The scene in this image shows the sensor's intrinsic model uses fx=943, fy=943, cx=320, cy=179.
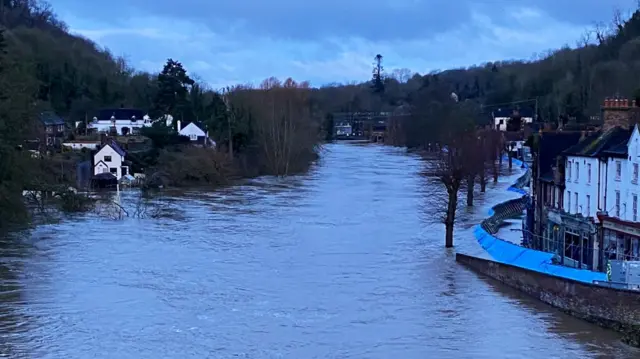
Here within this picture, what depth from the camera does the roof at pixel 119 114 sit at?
325 feet

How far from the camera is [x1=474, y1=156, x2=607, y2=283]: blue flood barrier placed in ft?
82.8

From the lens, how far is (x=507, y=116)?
131125mm

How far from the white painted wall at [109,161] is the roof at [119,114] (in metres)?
29.1

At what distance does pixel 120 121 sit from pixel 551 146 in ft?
232

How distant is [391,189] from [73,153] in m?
26.1

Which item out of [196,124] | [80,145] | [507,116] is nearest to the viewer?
[80,145]

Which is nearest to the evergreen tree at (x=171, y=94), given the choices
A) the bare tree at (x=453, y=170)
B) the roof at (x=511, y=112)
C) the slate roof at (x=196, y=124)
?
the slate roof at (x=196, y=124)

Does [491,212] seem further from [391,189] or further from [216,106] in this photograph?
[216,106]

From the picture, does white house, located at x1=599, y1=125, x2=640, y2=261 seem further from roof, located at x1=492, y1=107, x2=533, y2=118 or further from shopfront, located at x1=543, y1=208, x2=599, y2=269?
roof, located at x1=492, y1=107, x2=533, y2=118

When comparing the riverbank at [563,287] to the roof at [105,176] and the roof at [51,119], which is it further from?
the roof at [51,119]

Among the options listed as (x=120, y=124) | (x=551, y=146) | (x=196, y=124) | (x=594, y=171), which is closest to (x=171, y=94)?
(x=196, y=124)

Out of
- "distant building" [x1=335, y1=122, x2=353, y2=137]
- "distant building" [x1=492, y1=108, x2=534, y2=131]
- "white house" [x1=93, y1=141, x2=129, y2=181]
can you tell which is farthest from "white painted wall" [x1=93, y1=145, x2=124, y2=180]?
"distant building" [x1=335, y1=122, x2=353, y2=137]

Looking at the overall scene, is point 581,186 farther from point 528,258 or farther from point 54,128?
point 54,128

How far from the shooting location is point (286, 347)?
22406 millimetres
